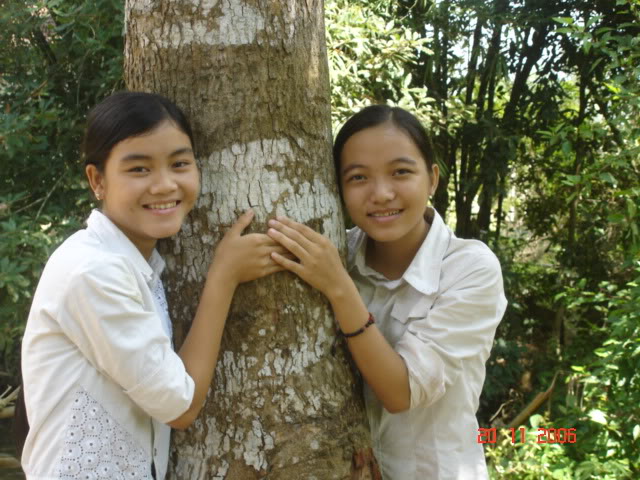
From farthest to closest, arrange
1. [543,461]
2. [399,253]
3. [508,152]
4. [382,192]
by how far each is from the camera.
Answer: [508,152]
[543,461]
[399,253]
[382,192]

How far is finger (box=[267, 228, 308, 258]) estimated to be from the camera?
164 cm

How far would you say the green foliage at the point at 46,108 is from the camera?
3406 mm

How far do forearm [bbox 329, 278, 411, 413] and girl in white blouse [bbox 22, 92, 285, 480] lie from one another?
0.72 feet

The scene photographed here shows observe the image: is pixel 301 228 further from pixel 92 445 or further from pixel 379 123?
pixel 92 445

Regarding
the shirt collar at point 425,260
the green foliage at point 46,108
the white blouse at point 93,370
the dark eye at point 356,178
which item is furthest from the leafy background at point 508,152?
the dark eye at point 356,178

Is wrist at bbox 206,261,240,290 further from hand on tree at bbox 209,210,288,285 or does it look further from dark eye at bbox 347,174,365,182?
dark eye at bbox 347,174,365,182

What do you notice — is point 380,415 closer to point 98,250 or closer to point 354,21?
point 98,250

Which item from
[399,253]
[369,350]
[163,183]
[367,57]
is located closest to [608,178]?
[367,57]

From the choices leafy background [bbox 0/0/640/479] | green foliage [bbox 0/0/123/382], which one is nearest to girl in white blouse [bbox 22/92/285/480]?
leafy background [bbox 0/0/640/479]

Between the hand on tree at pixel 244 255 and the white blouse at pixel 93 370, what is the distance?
21 cm

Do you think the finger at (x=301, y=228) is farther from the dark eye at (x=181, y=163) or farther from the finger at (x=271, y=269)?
the dark eye at (x=181, y=163)

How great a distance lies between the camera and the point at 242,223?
1652 millimetres

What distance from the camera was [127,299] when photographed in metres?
1.44

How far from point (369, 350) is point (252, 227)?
17.4 inches
